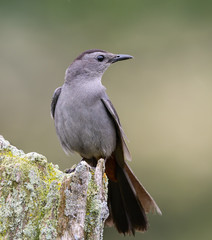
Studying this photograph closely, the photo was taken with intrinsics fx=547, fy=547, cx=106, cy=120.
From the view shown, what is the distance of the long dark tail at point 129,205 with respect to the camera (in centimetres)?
541

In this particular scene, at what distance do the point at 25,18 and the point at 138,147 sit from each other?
9.30ft

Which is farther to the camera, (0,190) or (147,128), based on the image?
(147,128)

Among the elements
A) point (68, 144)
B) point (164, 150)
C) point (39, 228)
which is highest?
point (164, 150)

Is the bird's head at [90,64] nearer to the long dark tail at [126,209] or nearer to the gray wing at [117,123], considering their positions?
the gray wing at [117,123]

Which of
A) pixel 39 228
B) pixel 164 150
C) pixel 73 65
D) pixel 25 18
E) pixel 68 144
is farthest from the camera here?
pixel 25 18

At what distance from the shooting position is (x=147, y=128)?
8.02 m

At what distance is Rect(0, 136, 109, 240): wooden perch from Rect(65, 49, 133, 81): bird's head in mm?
2505

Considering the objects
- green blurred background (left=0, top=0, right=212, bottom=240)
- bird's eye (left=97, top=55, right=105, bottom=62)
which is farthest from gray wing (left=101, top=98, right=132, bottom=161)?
green blurred background (left=0, top=0, right=212, bottom=240)

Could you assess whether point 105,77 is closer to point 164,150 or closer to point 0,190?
point 164,150

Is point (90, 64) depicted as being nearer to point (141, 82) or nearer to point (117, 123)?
point (117, 123)

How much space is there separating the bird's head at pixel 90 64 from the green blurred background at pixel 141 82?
1742 mm

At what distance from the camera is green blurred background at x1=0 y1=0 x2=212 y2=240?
7590 mm

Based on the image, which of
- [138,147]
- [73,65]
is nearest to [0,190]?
[73,65]

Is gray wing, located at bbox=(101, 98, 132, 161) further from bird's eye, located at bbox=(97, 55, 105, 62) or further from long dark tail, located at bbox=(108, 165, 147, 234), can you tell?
bird's eye, located at bbox=(97, 55, 105, 62)
